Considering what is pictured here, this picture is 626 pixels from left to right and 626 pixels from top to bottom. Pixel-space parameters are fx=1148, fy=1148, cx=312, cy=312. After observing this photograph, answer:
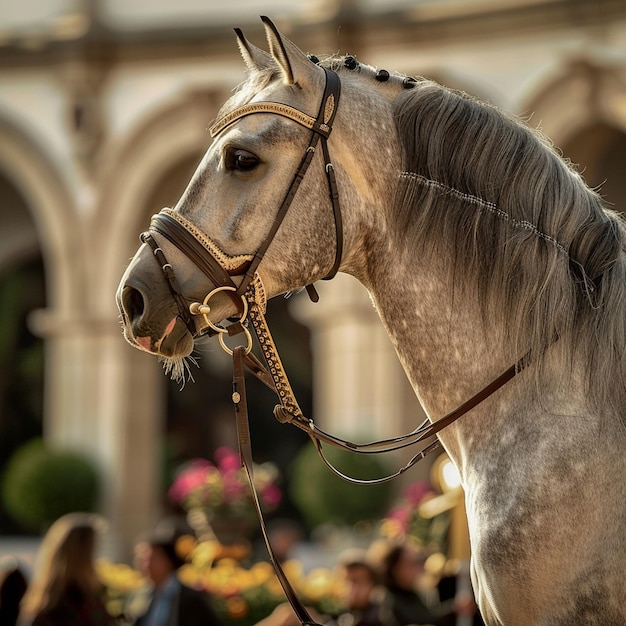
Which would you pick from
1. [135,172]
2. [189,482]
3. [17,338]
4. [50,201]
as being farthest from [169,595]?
[17,338]

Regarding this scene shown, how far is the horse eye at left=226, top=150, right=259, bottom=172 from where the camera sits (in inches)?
107

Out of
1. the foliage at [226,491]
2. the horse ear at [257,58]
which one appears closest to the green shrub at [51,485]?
the foliage at [226,491]

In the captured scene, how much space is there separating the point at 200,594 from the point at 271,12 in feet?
30.2

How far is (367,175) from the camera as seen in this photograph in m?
2.77

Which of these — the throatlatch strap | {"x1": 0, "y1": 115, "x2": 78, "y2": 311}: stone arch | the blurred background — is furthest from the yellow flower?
{"x1": 0, "y1": 115, "x2": 78, "y2": 311}: stone arch

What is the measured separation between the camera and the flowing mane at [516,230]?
2596mm

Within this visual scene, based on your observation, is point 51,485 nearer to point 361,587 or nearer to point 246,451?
point 361,587

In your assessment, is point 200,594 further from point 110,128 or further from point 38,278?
point 38,278

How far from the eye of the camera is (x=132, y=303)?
8.86 feet

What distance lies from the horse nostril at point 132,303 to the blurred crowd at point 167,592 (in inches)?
117

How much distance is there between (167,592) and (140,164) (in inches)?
338

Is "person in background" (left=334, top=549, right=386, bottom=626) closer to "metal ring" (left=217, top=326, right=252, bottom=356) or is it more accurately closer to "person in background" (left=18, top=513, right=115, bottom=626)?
"person in background" (left=18, top=513, right=115, bottom=626)

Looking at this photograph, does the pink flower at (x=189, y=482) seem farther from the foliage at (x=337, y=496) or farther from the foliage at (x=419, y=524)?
the foliage at (x=337, y=496)

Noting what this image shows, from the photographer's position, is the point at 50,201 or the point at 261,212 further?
the point at 50,201
